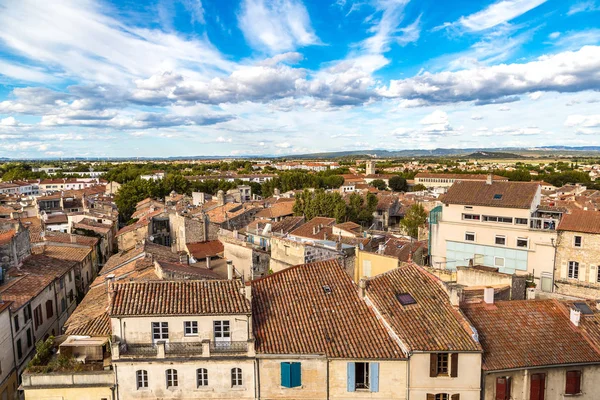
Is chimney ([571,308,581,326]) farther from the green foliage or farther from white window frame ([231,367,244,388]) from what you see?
the green foliage

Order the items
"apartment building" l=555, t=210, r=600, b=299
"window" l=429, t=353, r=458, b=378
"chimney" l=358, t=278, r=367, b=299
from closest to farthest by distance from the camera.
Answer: "window" l=429, t=353, r=458, b=378 < "chimney" l=358, t=278, r=367, b=299 < "apartment building" l=555, t=210, r=600, b=299

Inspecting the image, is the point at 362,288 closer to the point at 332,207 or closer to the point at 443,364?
the point at 443,364

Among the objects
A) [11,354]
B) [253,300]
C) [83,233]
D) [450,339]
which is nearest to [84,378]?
[253,300]

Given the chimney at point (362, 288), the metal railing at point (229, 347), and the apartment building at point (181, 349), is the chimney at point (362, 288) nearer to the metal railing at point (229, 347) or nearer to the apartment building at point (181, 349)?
the apartment building at point (181, 349)

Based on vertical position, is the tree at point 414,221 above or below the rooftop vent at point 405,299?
below

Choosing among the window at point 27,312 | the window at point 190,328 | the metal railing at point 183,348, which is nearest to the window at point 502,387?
the metal railing at point 183,348

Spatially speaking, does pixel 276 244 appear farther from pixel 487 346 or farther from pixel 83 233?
pixel 83 233

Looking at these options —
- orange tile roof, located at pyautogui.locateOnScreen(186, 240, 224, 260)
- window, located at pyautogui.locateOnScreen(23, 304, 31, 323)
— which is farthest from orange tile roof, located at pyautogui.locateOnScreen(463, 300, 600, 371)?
orange tile roof, located at pyautogui.locateOnScreen(186, 240, 224, 260)
